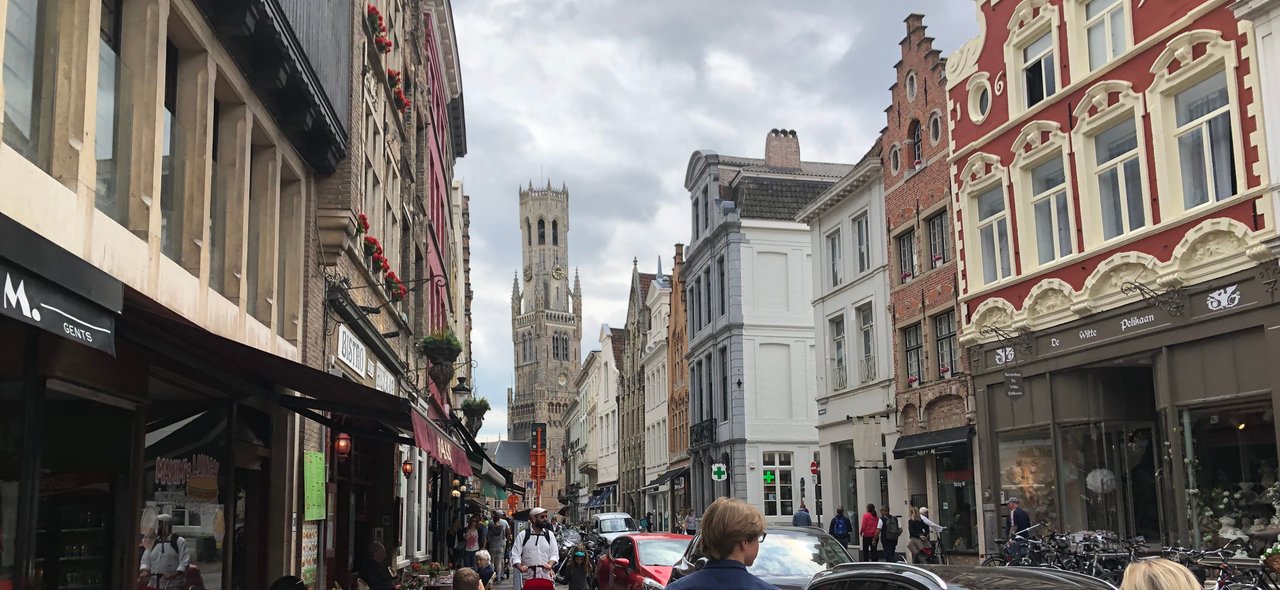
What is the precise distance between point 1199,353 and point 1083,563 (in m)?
3.70

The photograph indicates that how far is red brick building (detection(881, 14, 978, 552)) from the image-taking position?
2584 centimetres

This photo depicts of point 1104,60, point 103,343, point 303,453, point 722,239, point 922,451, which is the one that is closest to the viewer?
point 103,343

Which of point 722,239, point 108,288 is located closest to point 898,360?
point 722,239

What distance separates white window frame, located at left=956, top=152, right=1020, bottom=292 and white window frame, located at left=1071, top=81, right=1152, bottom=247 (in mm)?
2497

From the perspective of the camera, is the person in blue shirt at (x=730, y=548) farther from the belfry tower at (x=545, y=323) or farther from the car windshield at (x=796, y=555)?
the belfry tower at (x=545, y=323)

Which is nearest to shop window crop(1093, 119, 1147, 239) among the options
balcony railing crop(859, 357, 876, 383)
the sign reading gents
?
balcony railing crop(859, 357, 876, 383)

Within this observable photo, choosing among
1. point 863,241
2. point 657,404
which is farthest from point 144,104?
point 657,404

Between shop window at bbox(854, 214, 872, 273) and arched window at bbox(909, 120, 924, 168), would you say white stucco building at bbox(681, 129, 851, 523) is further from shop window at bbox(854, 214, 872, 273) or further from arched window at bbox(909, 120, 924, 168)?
arched window at bbox(909, 120, 924, 168)

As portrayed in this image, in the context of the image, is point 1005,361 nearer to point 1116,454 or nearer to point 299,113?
point 1116,454

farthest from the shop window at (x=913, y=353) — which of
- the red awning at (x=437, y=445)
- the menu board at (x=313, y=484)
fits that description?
the red awning at (x=437, y=445)

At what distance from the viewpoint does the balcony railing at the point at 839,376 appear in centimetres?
3306

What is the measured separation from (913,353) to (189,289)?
72.3ft

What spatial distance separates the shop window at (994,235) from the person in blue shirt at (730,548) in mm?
19558

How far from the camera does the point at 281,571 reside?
12328 mm
